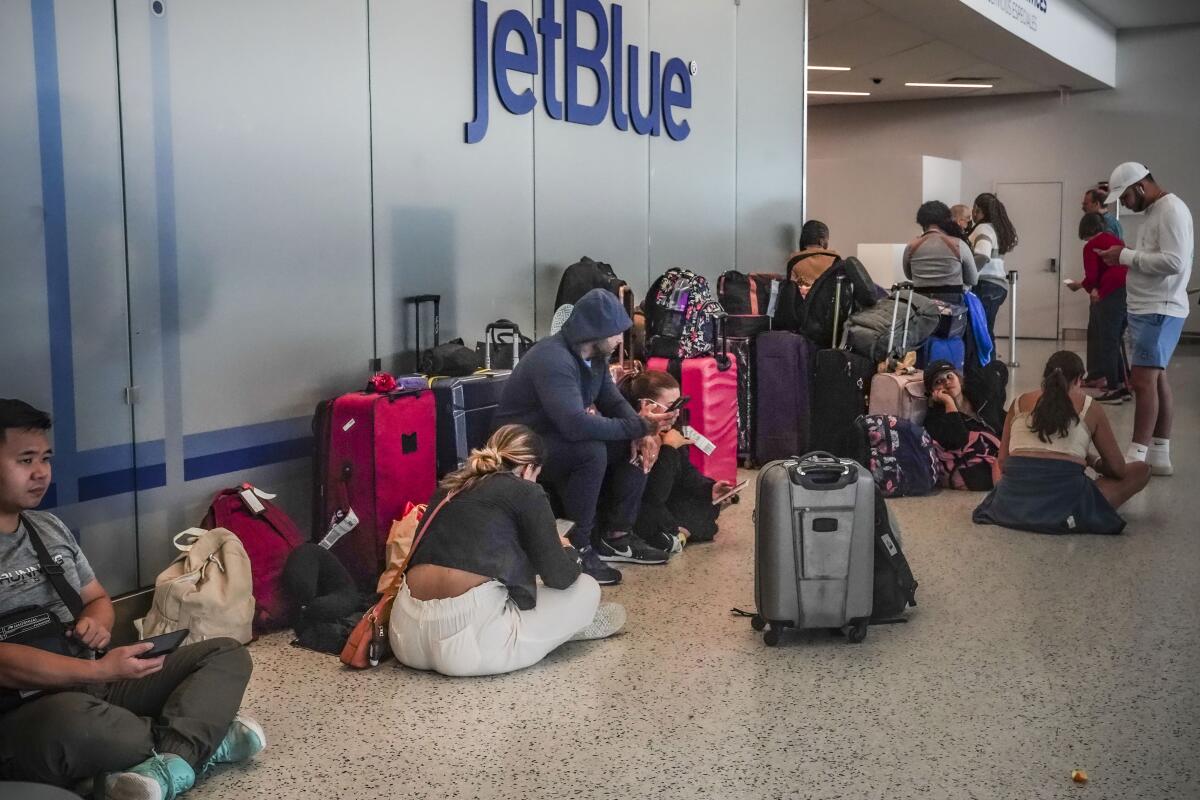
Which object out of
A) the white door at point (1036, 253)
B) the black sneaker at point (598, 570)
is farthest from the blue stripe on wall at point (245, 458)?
the white door at point (1036, 253)

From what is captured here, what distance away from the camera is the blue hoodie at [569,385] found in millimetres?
5086

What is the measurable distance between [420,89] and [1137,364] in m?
4.17

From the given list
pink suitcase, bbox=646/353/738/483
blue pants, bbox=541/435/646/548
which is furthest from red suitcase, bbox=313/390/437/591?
pink suitcase, bbox=646/353/738/483

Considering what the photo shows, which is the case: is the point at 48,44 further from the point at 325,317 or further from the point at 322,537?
the point at 322,537

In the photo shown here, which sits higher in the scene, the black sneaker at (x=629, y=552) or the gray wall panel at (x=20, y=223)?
the gray wall panel at (x=20, y=223)

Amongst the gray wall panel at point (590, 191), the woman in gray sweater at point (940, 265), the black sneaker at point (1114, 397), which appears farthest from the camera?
the black sneaker at point (1114, 397)

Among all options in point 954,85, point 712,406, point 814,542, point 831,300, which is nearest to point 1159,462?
point 831,300

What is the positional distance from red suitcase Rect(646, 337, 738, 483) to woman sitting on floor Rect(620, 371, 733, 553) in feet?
2.36

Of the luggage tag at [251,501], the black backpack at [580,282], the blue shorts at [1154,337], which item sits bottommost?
the luggage tag at [251,501]

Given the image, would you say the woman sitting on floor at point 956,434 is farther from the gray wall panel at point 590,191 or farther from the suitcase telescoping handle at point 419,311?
the suitcase telescoping handle at point 419,311

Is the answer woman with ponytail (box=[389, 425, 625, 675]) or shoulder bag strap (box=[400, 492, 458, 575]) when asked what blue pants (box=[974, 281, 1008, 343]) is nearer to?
woman with ponytail (box=[389, 425, 625, 675])

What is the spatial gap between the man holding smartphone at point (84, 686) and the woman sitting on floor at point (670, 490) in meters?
2.57

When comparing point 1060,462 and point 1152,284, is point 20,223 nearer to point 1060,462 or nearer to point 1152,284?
point 1060,462

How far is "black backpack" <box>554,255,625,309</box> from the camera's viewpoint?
21.9ft
